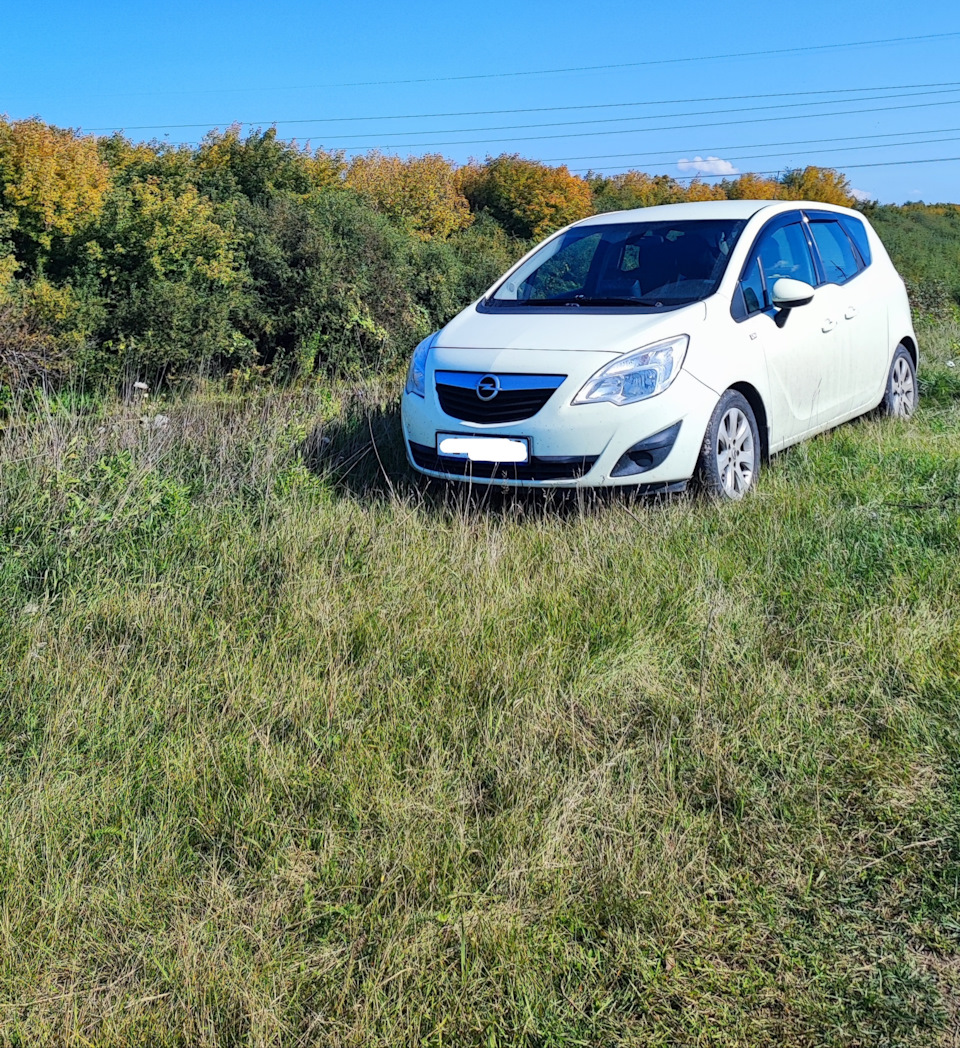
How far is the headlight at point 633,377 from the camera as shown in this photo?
17.1ft

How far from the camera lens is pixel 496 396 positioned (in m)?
5.43

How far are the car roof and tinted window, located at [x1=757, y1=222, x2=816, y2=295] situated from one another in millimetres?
151

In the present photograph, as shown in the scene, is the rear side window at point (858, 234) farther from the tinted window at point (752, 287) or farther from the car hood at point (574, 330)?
the car hood at point (574, 330)

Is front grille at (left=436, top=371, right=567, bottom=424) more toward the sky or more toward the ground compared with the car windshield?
more toward the ground

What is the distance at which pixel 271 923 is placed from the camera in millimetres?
2551

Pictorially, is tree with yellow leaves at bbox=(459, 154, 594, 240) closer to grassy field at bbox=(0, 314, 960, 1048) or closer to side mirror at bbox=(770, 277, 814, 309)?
side mirror at bbox=(770, 277, 814, 309)

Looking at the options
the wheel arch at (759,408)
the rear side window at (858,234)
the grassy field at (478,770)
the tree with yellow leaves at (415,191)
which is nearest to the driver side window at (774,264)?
the wheel arch at (759,408)

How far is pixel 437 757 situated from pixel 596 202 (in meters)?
41.7

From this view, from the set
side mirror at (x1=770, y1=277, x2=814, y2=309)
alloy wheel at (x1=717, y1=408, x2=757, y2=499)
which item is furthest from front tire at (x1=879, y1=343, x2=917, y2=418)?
alloy wheel at (x1=717, y1=408, x2=757, y2=499)

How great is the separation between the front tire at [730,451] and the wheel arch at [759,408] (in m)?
0.04

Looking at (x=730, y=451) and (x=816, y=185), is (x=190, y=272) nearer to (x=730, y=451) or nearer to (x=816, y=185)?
(x=730, y=451)

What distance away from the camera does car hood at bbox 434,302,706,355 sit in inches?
211

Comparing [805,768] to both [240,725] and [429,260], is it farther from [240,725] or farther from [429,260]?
[429,260]

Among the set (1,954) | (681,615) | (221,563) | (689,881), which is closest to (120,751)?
(1,954)
